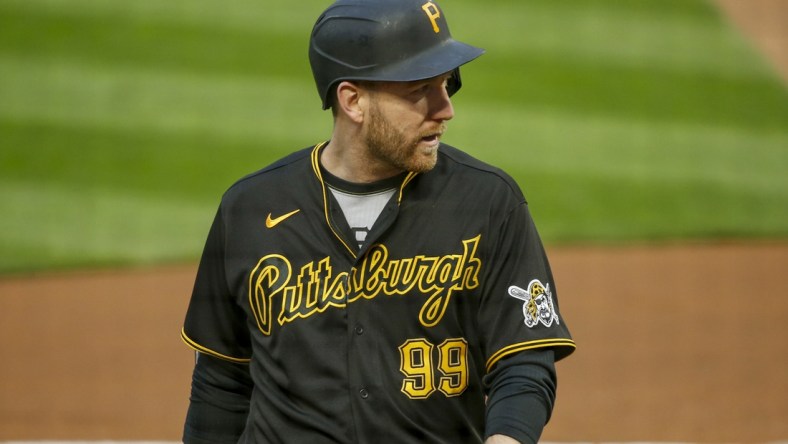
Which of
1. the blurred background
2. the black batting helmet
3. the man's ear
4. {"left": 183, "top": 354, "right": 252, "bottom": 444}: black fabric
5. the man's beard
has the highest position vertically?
the blurred background

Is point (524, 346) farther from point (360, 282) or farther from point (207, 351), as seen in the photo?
point (207, 351)

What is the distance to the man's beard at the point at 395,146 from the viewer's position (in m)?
2.48

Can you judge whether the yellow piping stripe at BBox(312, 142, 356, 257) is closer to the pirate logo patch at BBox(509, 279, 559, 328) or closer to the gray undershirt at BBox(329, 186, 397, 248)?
the gray undershirt at BBox(329, 186, 397, 248)

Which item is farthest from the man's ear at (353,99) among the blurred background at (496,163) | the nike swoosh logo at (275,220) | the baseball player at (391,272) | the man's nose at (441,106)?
the blurred background at (496,163)

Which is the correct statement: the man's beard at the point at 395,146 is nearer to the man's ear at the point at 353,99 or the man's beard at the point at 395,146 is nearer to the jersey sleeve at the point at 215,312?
the man's ear at the point at 353,99

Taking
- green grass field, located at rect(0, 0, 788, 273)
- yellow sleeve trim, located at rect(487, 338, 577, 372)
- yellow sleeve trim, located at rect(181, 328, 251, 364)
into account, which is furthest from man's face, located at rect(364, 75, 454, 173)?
green grass field, located at rect(0, 0, 788, 273)

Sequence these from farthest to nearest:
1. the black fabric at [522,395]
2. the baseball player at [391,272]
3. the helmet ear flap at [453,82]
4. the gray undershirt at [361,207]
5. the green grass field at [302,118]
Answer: the green grass field at [302,118] < the helmet ear flap at [453,82] < the gray undershirt at [361,207] < the baseball player at [391,272] < the black fabric at [522,395]

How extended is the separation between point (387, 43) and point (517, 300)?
0.60 metres

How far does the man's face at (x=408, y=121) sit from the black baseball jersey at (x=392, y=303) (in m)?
0.09

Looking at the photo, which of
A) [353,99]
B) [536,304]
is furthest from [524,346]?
[353,99]

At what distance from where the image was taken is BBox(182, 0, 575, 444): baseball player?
2.45m

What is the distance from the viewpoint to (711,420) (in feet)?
17.7

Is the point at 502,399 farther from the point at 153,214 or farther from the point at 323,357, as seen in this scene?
the point at 153,214

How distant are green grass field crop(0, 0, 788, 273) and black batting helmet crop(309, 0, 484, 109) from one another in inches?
191
